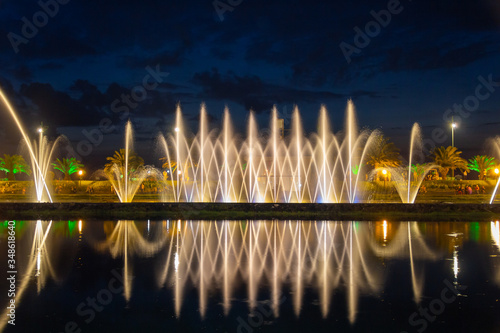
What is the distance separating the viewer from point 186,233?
17406 millimetres

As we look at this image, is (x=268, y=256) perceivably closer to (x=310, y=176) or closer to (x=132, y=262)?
(x=132, y=262)

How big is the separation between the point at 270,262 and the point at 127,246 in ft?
16.6

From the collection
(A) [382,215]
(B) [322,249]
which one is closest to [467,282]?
(B) [322,249]

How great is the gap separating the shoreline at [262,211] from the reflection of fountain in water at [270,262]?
3903 millimetres

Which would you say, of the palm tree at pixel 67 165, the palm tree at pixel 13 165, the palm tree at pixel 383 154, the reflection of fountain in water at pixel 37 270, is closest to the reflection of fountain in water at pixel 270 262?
the reflection of fountain in water at pixel 37 270

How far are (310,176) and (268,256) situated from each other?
3555 centimetres

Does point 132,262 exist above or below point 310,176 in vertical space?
below

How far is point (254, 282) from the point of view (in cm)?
988

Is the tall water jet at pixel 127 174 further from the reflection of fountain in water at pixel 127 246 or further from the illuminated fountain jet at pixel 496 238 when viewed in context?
the illuminated fountain jet at pixel 496 238

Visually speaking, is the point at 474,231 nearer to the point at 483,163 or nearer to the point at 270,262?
the point at 270,262

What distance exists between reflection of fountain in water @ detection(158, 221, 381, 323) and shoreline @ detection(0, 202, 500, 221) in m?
3.90

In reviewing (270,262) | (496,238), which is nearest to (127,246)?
→ (270,262)

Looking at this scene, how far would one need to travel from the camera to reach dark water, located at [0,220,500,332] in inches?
295

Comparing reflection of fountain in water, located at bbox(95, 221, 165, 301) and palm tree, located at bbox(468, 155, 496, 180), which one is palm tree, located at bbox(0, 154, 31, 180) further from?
palm tree, located at bbox(468, 155, 496, 180)
